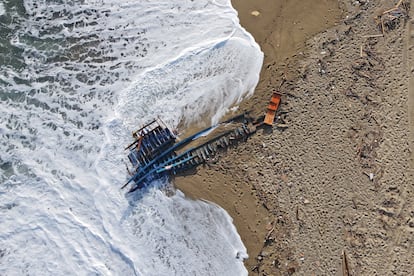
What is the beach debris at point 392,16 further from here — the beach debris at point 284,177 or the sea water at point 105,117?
the beach debris at point 284,177

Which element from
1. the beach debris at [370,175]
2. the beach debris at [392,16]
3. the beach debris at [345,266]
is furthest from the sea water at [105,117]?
the beach debris at [370,175]

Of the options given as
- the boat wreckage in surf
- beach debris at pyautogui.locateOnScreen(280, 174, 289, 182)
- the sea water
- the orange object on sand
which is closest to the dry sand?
beach debris at pyautogui.locateOnScreen(280, 174, 289, 182)

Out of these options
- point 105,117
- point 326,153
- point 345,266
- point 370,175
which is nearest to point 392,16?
point 326,153

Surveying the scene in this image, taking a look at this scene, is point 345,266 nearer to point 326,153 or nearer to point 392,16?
point 326,153

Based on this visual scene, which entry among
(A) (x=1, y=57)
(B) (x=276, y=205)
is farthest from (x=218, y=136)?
(A) (x=1, y=57)

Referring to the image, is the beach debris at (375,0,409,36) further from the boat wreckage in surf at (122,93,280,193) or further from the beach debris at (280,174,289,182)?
the beach debris at (280,174,289,182)
